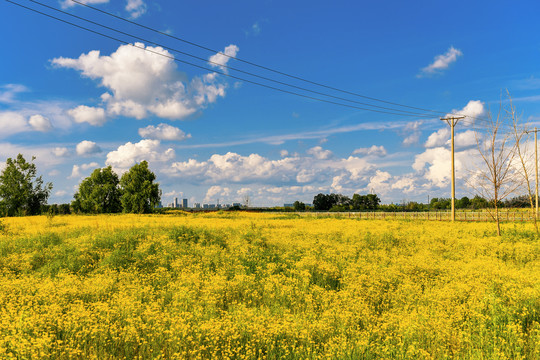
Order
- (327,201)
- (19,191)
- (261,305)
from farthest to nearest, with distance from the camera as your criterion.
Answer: (327,201) → (19,191) → (261,305)

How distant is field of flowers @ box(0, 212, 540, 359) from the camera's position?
18.0 ft

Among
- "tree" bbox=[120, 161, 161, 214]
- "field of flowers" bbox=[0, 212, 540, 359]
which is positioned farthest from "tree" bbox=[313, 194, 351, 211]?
"field of flowers" bbox=[0, 212, 540, 359]

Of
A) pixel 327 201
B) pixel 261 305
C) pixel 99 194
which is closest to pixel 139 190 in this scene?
pixel 99 194

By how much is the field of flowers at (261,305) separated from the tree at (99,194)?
2511 inches

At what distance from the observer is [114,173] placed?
260 feet

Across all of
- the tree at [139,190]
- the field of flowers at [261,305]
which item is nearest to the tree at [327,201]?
the tree at [139,190]

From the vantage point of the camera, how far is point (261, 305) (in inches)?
295

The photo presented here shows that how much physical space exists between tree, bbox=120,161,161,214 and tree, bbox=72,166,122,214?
6.68 metres

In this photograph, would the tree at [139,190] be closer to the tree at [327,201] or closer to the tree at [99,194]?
the tree at [99,194]

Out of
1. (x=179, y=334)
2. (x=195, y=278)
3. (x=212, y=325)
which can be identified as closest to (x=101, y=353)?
(x=179, y=334)

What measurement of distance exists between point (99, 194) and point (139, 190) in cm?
1355

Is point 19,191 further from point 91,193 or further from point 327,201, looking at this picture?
point 327,201

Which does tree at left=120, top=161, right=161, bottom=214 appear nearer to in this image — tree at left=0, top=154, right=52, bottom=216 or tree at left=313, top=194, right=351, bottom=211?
tree at left=0, top=154, right=52, bottom=216

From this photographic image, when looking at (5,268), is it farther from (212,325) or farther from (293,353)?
(293,353)
